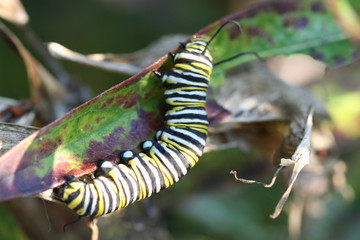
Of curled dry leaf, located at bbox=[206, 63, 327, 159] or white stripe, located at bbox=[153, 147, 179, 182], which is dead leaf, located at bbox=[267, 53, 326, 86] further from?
white stripe, located at bbox=[153, 147, 179, 182]

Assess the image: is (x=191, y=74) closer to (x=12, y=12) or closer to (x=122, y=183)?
(x=122, y=183)

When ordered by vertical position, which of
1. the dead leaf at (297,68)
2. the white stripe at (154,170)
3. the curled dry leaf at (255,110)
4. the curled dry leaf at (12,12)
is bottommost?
the dead leaf at (297,68)

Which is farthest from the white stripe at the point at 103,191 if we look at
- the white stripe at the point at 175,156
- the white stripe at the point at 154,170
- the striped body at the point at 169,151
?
the white stripe at the point at 175,156

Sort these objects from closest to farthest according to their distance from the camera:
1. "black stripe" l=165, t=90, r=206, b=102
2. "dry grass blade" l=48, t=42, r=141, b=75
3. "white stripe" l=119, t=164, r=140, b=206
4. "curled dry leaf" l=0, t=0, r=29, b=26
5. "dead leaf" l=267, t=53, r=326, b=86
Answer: "white stripe" l=119, t=164, r=140, b=206, "black stripe" l=165, t=90, r=206, b=102, "dry grass blade" l=48, t=42, r=141, b=75, "curled dry leaf" l=0, t=0, r=29, b=26, "dead leaf" l=267, t=53, r=326, b=86

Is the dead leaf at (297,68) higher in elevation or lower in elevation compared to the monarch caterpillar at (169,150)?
lower

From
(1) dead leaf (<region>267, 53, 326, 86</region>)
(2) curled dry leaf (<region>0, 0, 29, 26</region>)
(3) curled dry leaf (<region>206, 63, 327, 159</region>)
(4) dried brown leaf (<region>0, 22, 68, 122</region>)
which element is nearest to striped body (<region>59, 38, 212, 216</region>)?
(3) curled dry leaf (<region>206, 63, 327, 159</region>)

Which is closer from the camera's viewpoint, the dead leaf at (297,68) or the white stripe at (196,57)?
the white stripe at (196,57)

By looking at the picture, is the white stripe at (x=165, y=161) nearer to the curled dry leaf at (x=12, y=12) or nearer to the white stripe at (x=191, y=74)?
the white stripe at (x=191, y=74)

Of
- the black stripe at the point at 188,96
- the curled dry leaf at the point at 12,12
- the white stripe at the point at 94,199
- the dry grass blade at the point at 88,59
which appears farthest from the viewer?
the curled dry leaf at the point at 12,12
